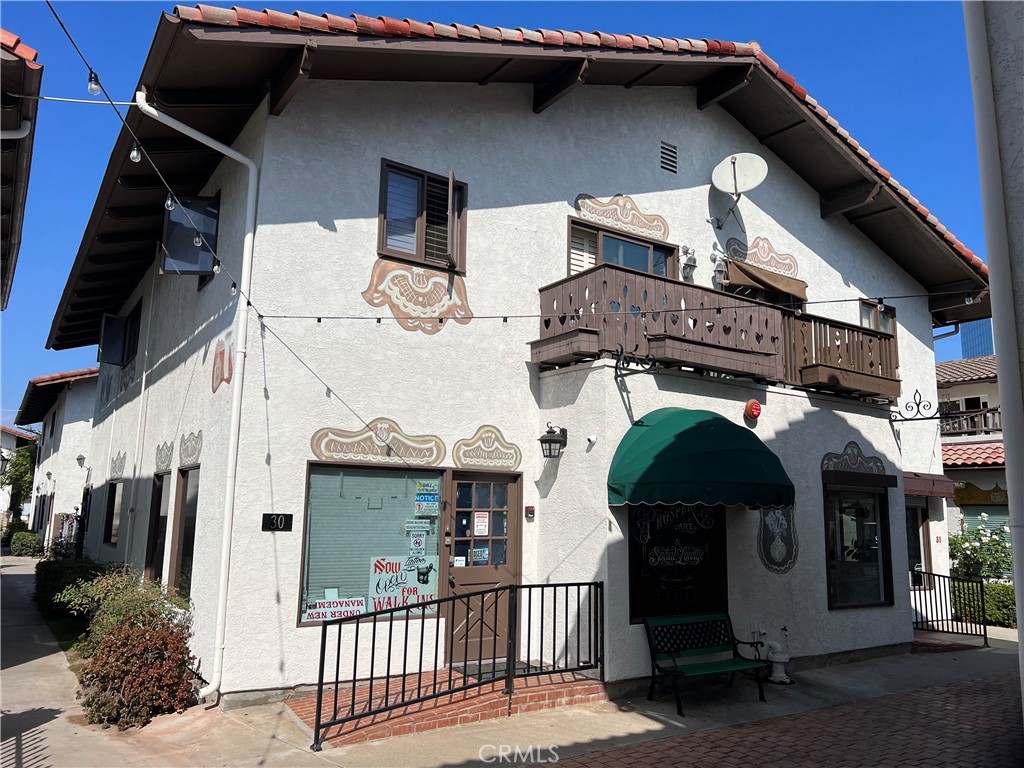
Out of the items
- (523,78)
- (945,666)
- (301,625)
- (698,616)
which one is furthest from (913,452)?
(301,625)

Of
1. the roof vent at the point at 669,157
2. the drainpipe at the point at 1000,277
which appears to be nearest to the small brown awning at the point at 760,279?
the roof vent at the point at 669,157

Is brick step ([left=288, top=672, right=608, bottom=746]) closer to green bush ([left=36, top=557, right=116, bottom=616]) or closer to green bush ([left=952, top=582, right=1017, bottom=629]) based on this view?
green bush ([left=36, top=557, right=116, bottom=616])

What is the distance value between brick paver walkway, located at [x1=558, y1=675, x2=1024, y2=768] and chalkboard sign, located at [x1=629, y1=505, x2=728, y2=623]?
1.71m

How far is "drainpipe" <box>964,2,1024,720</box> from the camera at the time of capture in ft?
9.98

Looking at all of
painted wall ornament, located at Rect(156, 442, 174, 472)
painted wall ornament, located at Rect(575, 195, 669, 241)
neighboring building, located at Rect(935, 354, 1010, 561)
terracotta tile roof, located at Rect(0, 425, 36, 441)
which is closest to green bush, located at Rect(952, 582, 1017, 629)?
neighboring building, located at Rect(935, 354, 1010, 561)

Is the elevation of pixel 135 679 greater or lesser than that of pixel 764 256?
lesser

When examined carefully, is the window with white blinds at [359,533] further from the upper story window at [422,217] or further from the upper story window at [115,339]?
the upper story window at [115,339]

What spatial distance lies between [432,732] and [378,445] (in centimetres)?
314

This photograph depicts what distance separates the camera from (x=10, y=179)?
8.30m

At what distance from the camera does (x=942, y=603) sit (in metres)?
14.7

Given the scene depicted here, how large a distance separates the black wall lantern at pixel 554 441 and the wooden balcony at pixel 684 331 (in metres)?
0.91

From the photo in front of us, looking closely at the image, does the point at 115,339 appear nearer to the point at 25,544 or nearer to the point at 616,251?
the point at 616,251

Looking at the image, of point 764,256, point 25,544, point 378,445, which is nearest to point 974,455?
point 764,256

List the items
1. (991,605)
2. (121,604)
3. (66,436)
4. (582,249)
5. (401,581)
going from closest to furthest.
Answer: (121,604) → (401,581) → (582,249) → (991,605) → (66,436)
